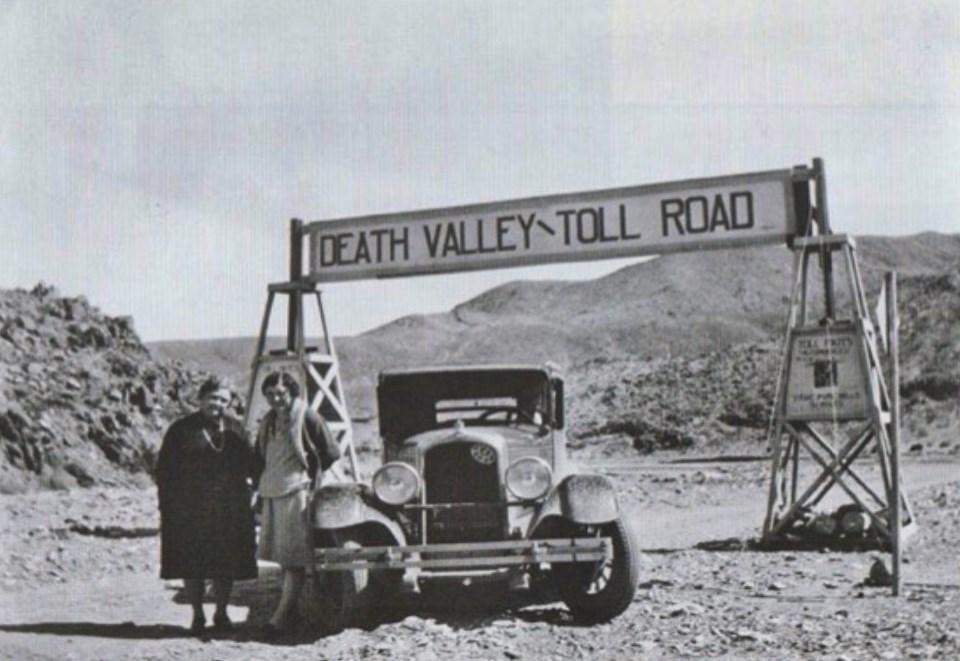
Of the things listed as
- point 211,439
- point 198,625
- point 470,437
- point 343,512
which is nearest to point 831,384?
point 470,437

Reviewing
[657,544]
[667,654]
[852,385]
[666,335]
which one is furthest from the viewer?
[666,335]

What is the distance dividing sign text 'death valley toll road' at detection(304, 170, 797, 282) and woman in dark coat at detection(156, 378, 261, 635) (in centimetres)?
497

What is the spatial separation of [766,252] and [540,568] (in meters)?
117

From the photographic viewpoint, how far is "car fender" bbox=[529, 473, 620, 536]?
7039 millimetres

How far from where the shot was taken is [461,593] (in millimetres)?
8391

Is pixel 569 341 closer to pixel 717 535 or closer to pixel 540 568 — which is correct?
pixel 717 535

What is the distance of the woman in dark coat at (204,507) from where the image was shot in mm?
6926

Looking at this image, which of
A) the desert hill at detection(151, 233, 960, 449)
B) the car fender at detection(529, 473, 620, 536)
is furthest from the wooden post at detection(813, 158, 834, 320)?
the desert hill at detection(151, 233, 960, 449)

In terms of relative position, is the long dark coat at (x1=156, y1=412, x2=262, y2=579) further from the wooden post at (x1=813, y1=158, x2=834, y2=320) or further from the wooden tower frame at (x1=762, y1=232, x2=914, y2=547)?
the wooden post at (x1=813, y1=158, x2=834, y2=320)

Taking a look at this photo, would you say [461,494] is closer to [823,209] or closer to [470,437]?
[470,437]

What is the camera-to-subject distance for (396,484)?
7.45 m

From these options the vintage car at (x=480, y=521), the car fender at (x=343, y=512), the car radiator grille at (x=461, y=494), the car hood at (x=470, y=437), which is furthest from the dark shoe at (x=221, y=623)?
the car hood at (x=470, y=437)

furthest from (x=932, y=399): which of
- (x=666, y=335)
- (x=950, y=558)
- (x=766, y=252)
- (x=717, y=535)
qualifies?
(x=766, y=252)

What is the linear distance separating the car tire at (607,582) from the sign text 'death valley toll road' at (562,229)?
421 centimetres
